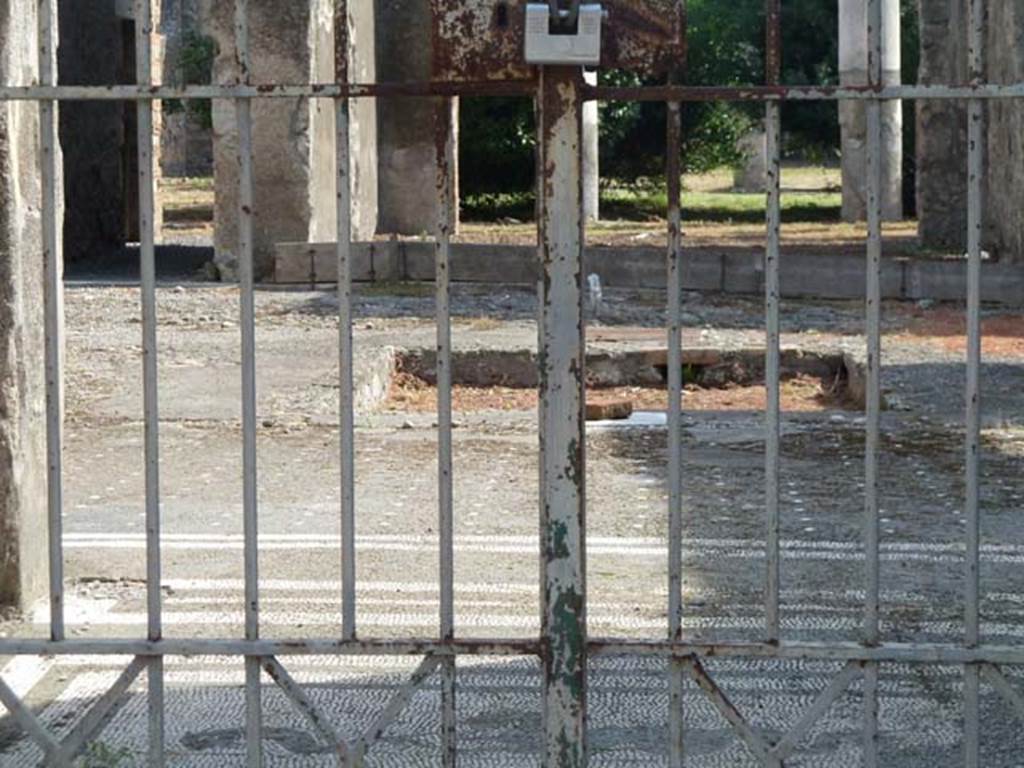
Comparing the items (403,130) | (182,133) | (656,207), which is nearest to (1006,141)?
(403,130)

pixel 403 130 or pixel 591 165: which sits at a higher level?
pixel 403 130

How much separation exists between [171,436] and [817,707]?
6374mm

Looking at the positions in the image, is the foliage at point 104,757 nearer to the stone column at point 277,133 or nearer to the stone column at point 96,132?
the stone column at point 277,133

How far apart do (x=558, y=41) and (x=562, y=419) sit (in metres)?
0.78

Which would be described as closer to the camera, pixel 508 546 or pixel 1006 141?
pixel 508 546

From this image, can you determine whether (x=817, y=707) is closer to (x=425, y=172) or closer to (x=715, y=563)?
(x=715, y=563)

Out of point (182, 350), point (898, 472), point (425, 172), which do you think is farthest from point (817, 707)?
point (425, 172)

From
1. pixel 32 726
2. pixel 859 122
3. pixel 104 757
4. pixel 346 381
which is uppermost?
pixel 859 122

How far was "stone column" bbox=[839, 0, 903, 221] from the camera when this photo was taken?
2506 cm

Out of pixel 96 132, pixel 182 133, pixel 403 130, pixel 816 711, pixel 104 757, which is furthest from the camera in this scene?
pixel 182 133

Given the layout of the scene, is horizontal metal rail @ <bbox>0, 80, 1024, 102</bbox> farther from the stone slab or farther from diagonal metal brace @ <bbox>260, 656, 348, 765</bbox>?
the stone slab

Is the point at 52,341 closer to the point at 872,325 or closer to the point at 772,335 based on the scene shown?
the point at 772,335

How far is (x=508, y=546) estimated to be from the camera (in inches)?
308

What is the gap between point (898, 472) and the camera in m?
9.57
